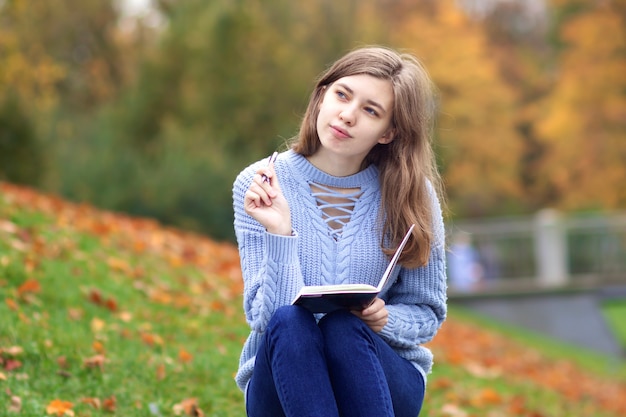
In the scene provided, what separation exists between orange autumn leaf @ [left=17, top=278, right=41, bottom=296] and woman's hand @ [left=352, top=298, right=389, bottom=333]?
2.61 meters

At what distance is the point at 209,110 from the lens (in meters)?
15.5

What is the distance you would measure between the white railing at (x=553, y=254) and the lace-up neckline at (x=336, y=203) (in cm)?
1320

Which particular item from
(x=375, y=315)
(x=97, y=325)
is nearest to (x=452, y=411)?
(x=97, y=325)

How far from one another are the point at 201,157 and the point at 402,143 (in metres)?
10.8

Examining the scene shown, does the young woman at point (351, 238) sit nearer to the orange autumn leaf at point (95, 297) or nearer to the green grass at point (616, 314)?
the orange autumn leaf at point (95, 297)

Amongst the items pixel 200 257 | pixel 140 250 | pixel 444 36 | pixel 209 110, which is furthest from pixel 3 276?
pixel 444 36

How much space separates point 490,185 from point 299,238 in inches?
1143

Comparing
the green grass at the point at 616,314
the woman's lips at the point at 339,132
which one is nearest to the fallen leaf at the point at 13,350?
the woman's lips at the point at 339,132

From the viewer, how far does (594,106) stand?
2542 cm

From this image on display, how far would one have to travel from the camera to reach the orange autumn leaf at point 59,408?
3.74 meters

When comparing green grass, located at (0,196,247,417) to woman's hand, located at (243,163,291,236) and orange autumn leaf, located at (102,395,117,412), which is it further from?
woman's hand, located at (243,163,291,236)

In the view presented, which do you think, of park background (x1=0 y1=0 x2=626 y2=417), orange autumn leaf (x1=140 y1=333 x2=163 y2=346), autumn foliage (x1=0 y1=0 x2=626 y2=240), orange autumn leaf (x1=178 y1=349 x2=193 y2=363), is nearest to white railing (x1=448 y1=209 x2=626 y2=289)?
autumn foliage (x1=0 y1=0 x2=626 y2=240)

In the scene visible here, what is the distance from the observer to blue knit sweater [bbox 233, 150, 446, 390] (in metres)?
3.14

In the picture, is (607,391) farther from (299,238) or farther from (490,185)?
(490,185)
